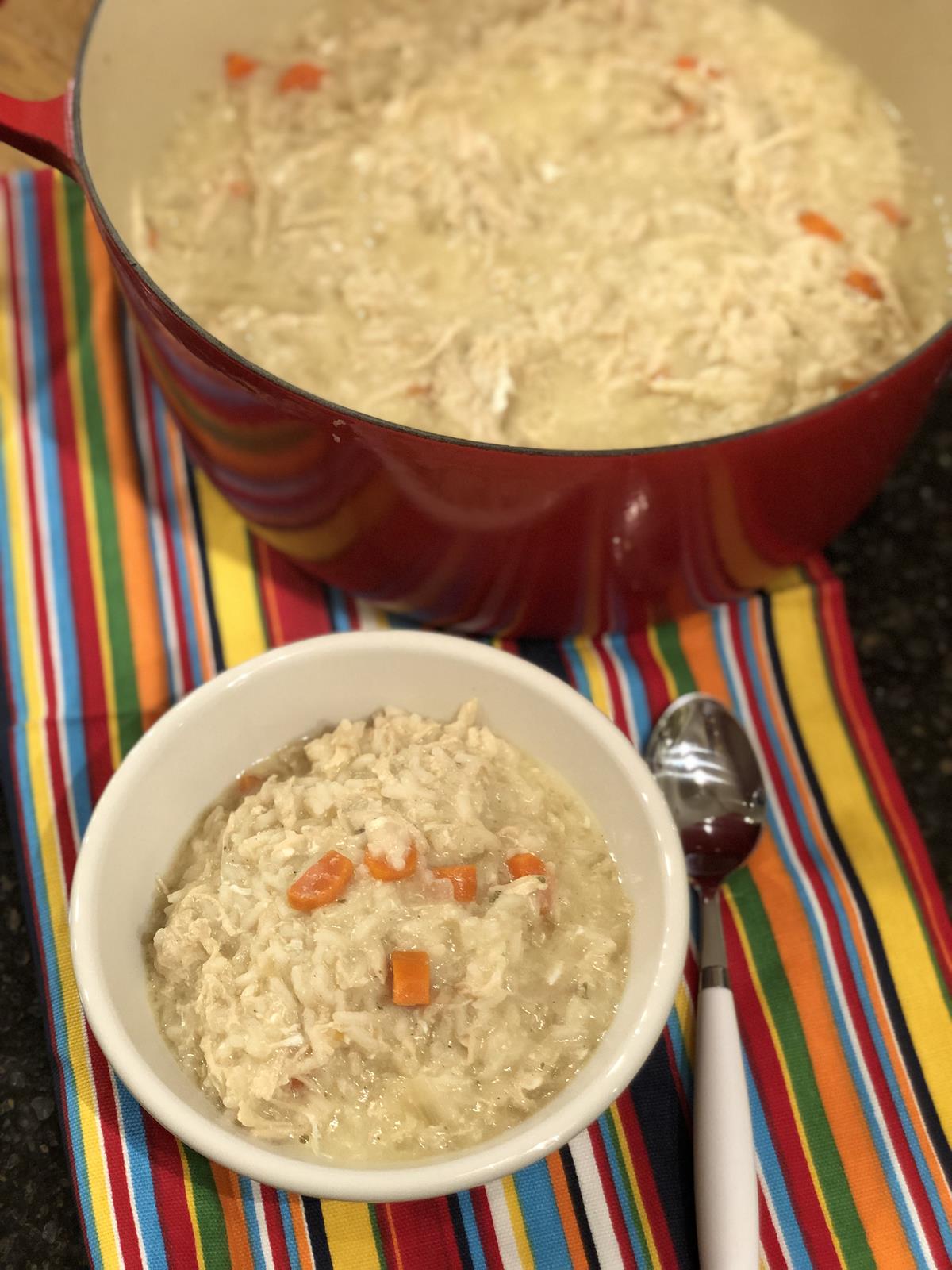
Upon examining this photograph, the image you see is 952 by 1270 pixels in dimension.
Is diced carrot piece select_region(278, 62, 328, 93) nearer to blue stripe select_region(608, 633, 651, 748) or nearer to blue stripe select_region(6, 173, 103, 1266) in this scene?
blue stripe select_region(6, 173, 103, 1266)

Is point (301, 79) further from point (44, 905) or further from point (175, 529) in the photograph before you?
point (44, 905)

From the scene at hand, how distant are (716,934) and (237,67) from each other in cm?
134

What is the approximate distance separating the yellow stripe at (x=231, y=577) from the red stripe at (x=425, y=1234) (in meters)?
0.64

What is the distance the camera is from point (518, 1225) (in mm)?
1152

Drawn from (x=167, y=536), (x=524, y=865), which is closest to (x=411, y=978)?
(x=524, y=865)

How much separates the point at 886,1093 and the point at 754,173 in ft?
3.82

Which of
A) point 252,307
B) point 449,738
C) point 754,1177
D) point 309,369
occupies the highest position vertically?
point 252,307

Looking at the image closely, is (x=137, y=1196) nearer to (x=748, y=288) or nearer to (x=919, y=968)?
(x=919, y=968)

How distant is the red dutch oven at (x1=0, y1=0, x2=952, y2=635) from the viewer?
113cm

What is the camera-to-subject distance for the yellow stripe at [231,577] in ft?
4.91

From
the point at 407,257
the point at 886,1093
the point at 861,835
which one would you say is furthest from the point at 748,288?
the point at 886,1093

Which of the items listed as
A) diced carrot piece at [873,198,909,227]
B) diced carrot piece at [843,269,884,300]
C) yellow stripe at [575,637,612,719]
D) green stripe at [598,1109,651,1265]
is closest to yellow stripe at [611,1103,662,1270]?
green stripe at [598,1109,651,1265]

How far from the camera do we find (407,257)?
1566mm

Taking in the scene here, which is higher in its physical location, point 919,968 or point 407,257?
point 407,257
